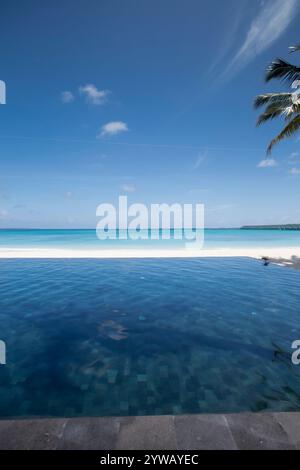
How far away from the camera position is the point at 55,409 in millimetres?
2938

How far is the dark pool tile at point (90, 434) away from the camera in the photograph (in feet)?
6.82

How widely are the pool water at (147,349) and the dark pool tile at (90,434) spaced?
0.58 meters

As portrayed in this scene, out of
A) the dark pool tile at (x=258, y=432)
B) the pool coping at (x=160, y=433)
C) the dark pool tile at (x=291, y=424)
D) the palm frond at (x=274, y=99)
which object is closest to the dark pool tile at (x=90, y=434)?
the pool coping at (x=160, y=433)

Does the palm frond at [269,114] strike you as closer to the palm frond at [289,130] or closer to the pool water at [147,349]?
the palm frond at [289,130]

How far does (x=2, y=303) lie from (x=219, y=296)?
274 inches

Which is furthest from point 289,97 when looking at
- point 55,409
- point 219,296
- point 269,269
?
point 55,409

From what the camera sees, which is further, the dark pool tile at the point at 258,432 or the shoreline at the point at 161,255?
the shoreline at the point at 161,255

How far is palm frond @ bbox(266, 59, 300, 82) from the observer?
10.7 metres

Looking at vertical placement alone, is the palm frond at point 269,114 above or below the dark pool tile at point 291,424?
above

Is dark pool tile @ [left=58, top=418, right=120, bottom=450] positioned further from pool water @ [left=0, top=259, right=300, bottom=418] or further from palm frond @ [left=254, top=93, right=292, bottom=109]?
palm frond @ [left=254, top=93, right=292, bottom=109]

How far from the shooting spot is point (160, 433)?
2221mm

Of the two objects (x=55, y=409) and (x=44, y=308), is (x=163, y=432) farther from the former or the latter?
(x=44, y=308)

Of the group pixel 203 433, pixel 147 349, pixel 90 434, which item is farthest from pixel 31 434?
pixel 147 349
